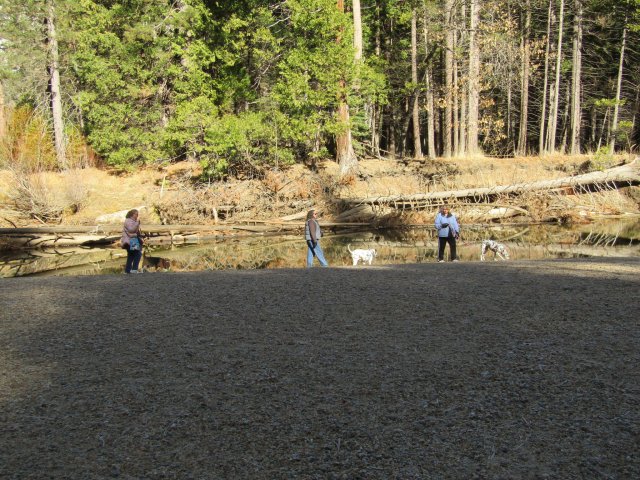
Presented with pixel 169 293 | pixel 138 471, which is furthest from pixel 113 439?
pixel 169 293

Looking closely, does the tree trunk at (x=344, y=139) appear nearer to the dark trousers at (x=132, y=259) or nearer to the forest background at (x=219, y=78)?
the forest background at (x=219, y=78)

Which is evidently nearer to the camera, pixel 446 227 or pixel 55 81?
pixel 446 227

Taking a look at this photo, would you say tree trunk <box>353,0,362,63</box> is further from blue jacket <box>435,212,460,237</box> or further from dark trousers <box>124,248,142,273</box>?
dark trousers <box>124,248,142,273</box>

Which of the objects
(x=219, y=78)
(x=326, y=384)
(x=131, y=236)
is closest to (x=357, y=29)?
(x=219, y=78)

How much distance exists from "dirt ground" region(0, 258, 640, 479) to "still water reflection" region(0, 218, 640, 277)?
829 cm

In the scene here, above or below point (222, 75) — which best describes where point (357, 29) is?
above

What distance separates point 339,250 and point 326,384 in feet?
48.9

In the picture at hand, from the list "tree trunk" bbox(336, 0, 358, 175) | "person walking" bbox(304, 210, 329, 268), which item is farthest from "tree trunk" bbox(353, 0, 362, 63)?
"person walking" bbox(304, 210, 329, 268)

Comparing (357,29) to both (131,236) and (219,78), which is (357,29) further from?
(131,236)

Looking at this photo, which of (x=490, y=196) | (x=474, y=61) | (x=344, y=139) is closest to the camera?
(x=490, y=196)

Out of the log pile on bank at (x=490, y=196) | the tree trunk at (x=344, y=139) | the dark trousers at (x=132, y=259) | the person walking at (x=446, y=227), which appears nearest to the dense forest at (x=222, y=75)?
the tree trunk at (x=344, y=139)

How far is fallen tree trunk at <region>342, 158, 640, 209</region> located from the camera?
25.5 m

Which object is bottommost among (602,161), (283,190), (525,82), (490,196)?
(490,196)

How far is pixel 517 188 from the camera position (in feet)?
87.9
